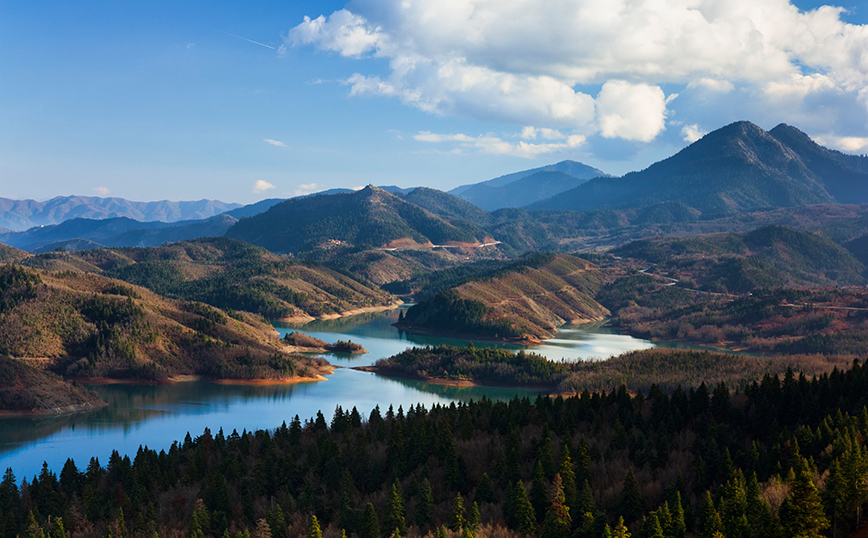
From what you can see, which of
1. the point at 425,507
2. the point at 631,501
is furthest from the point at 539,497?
the point at 425,507

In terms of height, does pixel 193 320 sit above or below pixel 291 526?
above

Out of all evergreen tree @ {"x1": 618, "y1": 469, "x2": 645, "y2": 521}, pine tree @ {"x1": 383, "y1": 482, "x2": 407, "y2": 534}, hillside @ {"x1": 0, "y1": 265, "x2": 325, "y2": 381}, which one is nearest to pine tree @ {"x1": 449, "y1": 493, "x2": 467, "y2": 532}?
pine tree @ {"x1": 383, "y1": 482, "x2": 407, "y2": 534}

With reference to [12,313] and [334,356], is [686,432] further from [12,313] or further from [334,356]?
[12,313]

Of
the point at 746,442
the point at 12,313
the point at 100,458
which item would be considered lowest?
the point at 100,458

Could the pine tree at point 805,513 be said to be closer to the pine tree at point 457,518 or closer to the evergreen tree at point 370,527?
the pine tree at point 457,518

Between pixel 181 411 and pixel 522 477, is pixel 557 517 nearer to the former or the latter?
pixel 522 477

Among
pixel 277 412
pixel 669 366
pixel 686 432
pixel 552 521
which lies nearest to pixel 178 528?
pixel 552 521

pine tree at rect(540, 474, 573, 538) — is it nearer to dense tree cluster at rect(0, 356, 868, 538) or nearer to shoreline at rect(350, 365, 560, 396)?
dense tree cluster at rect(0, 356, 868, 538)
